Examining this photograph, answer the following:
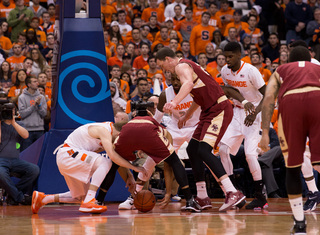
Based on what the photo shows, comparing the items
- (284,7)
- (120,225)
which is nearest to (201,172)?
(120,225)

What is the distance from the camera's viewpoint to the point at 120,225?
672 centimetres

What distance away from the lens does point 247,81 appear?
29.6ft

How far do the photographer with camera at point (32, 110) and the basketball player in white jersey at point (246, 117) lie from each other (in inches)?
189

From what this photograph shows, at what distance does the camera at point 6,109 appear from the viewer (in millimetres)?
10375

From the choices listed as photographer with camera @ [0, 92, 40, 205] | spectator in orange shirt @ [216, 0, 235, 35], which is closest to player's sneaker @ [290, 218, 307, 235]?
photographer with camera @ [0, 92, 40, 205]

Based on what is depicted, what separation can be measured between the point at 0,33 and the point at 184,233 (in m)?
12.2

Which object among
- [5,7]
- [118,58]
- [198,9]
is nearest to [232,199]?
[118,58]

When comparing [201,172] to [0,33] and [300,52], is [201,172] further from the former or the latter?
[0,33]

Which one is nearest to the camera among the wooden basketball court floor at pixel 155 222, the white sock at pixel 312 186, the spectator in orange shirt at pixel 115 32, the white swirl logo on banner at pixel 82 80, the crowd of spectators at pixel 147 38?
the wooden basketball court floor at pixel 155 222

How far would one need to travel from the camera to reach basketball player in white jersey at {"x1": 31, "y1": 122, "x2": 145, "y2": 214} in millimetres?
8195

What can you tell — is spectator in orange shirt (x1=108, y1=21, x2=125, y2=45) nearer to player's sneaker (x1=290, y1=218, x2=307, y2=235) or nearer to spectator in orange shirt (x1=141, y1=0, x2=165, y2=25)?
spectator in orange shirt (x1=141, y1=0, x2=165, y2=25)

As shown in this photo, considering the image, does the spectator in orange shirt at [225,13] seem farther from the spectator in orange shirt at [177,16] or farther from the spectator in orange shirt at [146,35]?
the spectator in orange shirt at [146,35]

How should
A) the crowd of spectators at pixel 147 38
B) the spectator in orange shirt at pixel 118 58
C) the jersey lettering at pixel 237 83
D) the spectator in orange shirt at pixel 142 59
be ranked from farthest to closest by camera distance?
the spectator in orange shirt at pixel 142 59 → the spectator in orange shirt at pixel 118 58 → the crowd of spectators at pixel 147 38 → the jersey lettering at pixel 237 83

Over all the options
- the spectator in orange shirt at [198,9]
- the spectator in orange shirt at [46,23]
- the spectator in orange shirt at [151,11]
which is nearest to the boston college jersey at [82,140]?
the spectator in orange shirt at [46,23]
